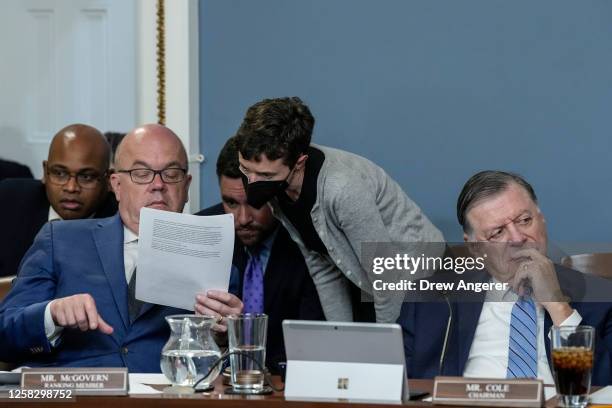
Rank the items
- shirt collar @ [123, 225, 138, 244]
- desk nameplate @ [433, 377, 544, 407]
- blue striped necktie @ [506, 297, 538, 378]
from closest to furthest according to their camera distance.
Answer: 1. desk nameplate @ [433, 377, 544, 407]
2. blue striped necktie @ [506, 297, 538, 378]
3. shirt collar @ [123, 225, 138, 244]

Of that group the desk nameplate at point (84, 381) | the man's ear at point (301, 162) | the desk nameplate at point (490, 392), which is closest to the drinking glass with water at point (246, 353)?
the desk nameplate at point (84, 381)

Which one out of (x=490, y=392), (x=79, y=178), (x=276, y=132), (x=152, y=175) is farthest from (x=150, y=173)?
(x=490, y=392)

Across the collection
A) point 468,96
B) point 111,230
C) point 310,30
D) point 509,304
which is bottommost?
point 509,304

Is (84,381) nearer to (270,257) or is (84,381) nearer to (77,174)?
(270,257)

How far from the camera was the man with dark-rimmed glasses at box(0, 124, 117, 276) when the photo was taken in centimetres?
432

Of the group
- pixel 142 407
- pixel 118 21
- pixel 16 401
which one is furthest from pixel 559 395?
pixel 118 21

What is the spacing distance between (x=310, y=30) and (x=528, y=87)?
3.14ft

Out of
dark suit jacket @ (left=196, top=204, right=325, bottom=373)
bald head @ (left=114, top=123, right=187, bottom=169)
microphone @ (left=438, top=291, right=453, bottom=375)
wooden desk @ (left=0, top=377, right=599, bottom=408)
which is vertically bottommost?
wooden desk @ (left=0, top=377, right=599, bottom=408)

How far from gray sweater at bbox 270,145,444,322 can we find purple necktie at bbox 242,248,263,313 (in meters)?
0.17

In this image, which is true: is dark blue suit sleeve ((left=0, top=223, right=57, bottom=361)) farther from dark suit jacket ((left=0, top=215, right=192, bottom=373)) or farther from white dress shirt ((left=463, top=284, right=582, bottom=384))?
white dress shirt ((left=463, top=284, right=582, bottom=384))

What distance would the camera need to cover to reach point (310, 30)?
15.2 ft

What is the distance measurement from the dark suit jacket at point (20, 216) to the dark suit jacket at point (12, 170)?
2.39 ft

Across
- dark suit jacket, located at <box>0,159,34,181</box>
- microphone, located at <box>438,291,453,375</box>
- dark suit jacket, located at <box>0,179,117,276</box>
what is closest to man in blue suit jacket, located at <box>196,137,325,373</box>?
microphone, located at <box>438,291,453,375</box>

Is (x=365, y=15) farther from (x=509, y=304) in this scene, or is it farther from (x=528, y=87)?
(x=509, y=304)
